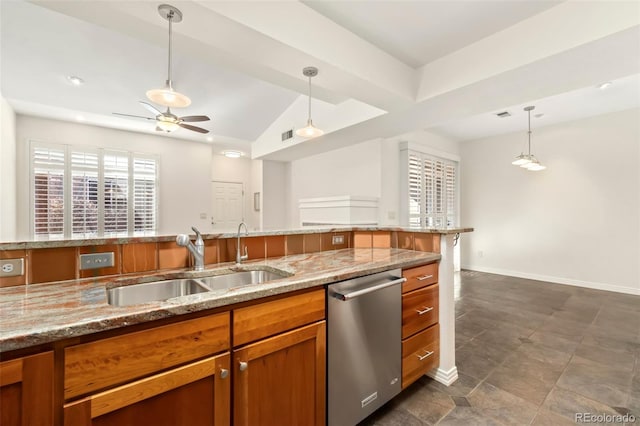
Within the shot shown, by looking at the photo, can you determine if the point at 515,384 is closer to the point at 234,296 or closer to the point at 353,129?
the point at 234,296

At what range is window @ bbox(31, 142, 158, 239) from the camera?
14.8ft

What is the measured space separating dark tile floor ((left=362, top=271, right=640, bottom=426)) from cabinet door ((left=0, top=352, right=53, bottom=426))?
159cm

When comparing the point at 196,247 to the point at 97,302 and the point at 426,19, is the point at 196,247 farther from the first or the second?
the point at 426,19

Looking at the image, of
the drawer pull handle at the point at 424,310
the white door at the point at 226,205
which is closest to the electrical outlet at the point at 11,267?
the drawer pull handle at the point at 424,310

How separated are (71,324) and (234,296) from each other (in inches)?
19.1

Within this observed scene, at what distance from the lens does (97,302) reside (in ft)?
3.35

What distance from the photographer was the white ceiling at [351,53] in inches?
73.4

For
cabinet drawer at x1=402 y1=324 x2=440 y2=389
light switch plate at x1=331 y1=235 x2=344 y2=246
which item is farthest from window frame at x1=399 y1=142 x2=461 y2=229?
cabinet drawer at x1=402 y1=324 x2=440 y2=389

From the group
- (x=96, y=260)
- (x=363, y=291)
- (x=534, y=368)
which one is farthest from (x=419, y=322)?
(x=96, y=260)

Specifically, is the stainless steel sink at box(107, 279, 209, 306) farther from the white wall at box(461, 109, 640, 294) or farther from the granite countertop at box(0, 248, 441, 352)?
the white wall at box(461, 109, 640, 294)

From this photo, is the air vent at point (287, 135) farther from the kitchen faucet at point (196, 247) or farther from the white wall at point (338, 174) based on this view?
the kitchen faucet at point (196, 247)

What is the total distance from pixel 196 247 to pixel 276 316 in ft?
2.26

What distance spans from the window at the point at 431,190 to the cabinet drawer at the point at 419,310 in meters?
2.74

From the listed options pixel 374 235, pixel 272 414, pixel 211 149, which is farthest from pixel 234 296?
pixel 211 149
